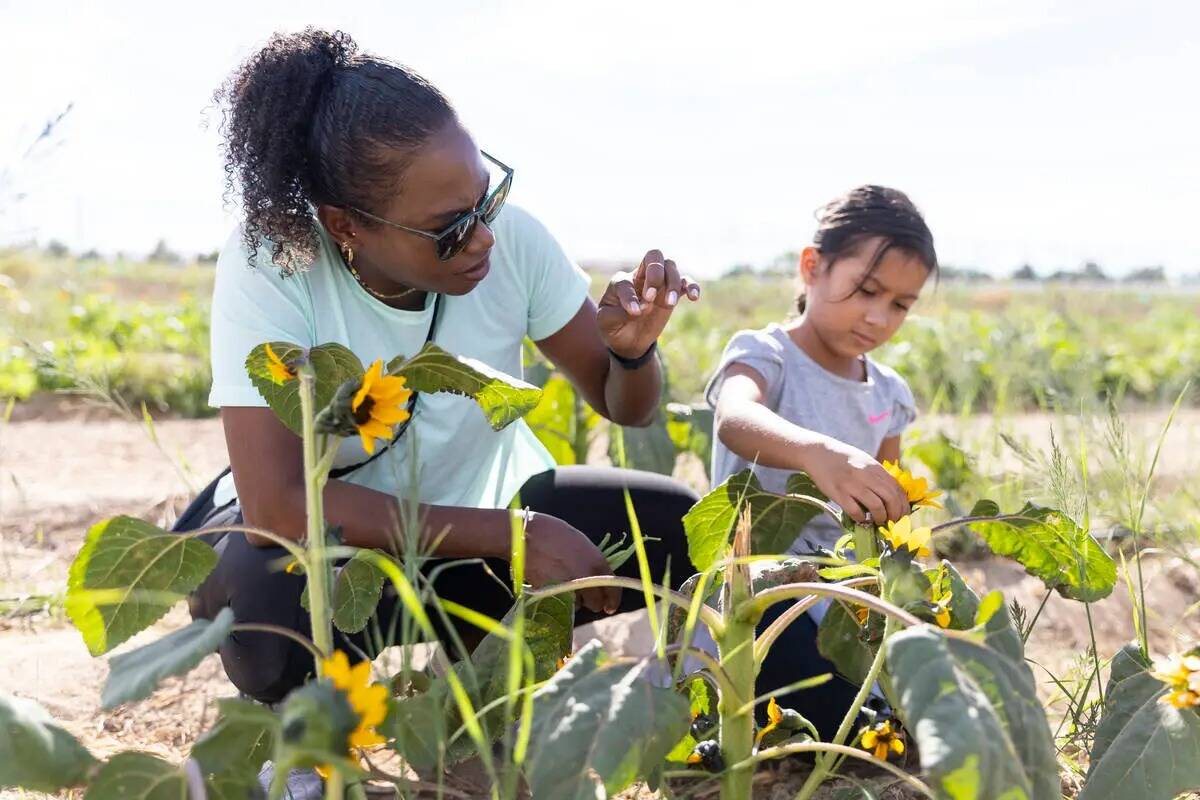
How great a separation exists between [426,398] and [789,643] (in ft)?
2.34

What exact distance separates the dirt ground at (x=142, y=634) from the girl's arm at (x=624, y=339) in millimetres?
527

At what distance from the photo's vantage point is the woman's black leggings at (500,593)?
172cm

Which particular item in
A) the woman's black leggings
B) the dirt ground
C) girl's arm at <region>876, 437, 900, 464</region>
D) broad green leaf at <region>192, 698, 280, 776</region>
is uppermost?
girl's arm at <region>876, 437, 900, 464</region>

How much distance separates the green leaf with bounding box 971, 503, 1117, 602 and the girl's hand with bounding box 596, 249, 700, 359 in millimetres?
516

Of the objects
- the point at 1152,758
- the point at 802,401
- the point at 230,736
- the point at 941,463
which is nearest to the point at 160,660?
the point at 230,736

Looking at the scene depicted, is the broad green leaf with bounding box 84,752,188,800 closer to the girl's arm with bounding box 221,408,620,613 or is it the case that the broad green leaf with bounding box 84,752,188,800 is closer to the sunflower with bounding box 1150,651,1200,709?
the girl's arm with bounding box 221,408,620,613

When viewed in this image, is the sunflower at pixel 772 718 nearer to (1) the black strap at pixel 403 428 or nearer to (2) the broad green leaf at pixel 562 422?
(1) the black strap at pixel 403 428

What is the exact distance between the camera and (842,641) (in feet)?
4.16

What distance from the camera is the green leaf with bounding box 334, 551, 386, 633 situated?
115 cm

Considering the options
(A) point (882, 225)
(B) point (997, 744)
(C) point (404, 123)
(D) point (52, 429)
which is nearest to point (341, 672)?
(B) point (997, 744)

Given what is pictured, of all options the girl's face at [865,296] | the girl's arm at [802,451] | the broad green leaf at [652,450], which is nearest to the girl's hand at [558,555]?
the girl's arm at [802,451]

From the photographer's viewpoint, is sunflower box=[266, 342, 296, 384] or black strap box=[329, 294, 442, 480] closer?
sunflower box=[266, 342, 296, 384]

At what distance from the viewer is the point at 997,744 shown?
798 millimetres

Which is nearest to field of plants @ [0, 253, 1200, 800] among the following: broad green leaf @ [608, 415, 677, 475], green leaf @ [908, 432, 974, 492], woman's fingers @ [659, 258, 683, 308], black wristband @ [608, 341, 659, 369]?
broad green leaf @ [608, 415, 677, 475]
